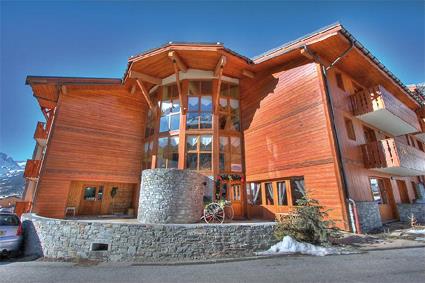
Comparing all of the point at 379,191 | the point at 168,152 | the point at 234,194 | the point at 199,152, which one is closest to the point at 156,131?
the point at 168,152

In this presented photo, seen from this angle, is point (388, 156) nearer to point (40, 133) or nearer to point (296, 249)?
point (296, 249)

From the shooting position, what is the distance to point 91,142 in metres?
13.4

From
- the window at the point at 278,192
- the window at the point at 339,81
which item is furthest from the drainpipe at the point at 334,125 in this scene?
the window at the point at 278,192

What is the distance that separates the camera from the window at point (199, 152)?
41.1 feet

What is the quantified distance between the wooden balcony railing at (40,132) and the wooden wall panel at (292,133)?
1386 cm

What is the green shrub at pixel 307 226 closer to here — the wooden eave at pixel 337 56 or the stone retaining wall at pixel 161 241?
the stone retaining wall at pixel 161 241

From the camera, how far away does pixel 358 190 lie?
9094mm

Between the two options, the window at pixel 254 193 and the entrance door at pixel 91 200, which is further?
the entrance door at pixel 91 200

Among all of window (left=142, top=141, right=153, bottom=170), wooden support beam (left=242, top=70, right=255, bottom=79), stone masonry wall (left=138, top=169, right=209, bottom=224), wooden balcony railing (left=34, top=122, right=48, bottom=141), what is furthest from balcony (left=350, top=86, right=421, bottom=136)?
wooden balcony railing (left=34, top=122, right=48, bottom=141)

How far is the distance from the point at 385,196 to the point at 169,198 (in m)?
12.3

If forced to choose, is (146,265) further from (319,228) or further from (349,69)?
(349,69)

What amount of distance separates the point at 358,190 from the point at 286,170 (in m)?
3.10

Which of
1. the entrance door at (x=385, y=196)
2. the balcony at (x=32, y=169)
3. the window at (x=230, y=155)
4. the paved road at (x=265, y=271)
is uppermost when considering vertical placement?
the window at (x=230, y=155)

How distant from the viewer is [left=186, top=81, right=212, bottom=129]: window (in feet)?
43.8
